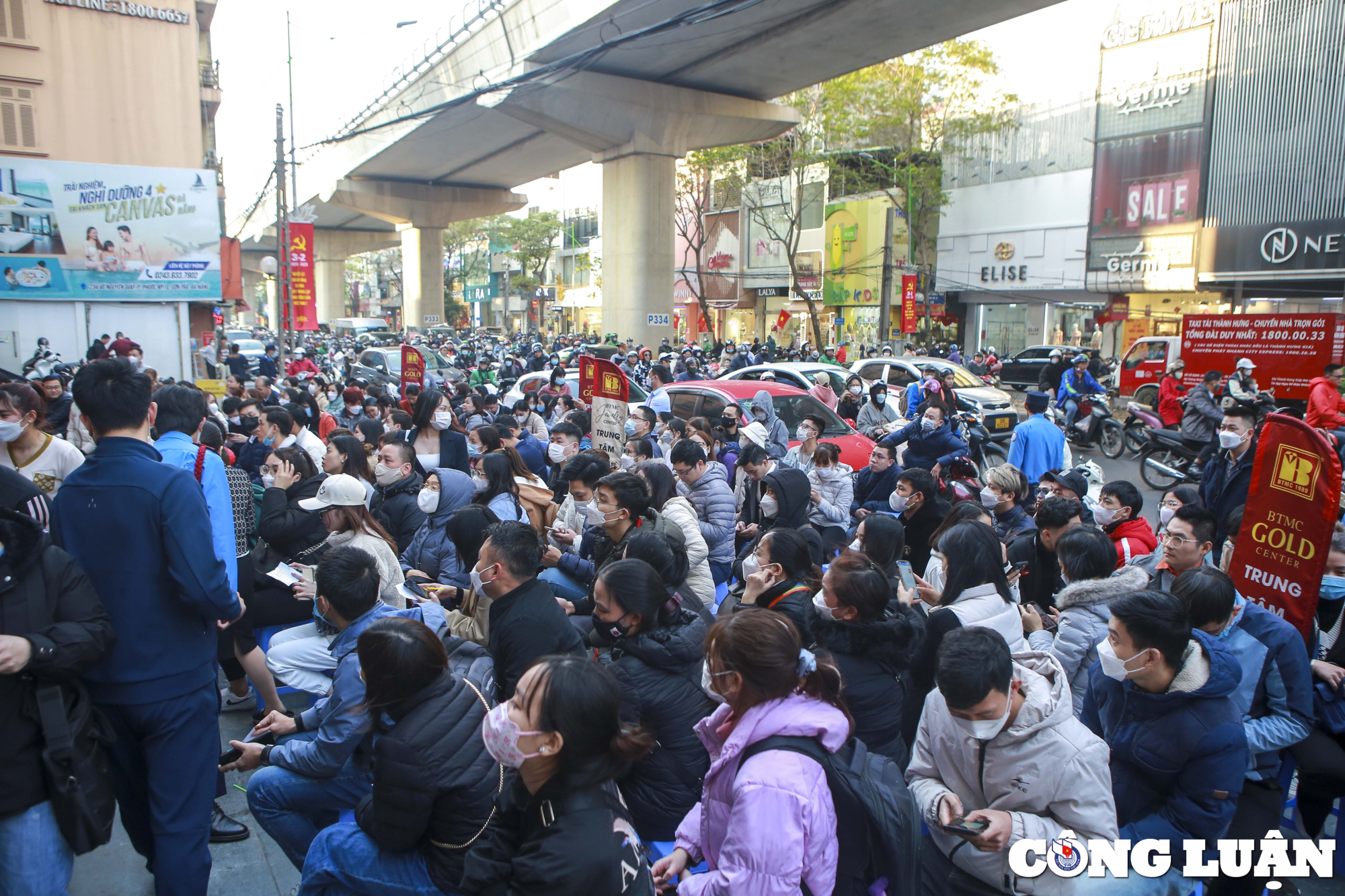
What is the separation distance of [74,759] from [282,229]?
50.8ft

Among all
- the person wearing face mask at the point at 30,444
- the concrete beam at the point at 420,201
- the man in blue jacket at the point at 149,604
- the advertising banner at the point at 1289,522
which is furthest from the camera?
the concrete beam at the point at 420,201

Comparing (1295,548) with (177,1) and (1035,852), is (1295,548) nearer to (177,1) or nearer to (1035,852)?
(1035,852)

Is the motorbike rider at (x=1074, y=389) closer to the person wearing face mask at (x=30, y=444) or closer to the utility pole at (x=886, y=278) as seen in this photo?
the utility pole at (x=886, y=278)

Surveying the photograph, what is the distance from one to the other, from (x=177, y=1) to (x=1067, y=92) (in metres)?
29.2

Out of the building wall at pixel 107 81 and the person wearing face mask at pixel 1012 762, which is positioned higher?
the building wall at pixel 107 81

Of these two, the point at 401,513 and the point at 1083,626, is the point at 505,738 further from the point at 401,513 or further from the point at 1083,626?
the point at 401,513

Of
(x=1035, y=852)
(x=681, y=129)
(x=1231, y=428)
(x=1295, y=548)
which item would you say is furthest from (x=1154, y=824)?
(x=681, y=129)

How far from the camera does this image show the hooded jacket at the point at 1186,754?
8.54 ft

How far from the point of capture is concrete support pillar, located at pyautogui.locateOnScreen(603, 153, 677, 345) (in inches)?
1009

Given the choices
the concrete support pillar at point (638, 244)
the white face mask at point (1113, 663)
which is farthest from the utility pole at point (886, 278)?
Answer: the white face mask at point (1113, 663)

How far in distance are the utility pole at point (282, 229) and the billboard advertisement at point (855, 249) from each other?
2373cm

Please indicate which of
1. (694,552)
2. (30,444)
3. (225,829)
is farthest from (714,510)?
(30,444)

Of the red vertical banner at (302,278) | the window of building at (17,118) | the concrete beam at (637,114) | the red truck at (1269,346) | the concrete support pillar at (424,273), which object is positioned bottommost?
the red truck at (1269,346)

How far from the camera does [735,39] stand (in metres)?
19.7
